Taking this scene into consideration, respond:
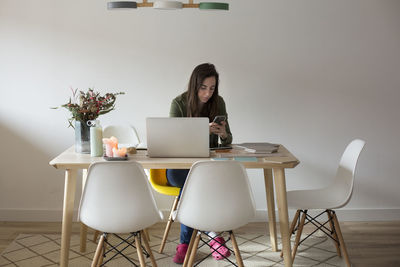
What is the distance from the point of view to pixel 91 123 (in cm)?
330

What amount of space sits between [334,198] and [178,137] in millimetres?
1066

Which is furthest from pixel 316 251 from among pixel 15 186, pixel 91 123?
pixel 15 186

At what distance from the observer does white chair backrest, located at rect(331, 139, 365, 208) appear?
3.35 meters

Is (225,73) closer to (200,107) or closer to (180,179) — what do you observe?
(200,107)

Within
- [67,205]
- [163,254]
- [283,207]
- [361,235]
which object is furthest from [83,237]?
[361,235]

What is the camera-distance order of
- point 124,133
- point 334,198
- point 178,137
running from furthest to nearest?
point 124,133
point 334,198
point 178,137

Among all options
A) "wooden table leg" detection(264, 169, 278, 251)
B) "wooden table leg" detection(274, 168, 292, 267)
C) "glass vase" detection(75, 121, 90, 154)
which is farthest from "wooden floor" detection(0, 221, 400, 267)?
"glass vase" detection(75, 121, 90, 154)

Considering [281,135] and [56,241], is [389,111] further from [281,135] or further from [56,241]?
[56,241]

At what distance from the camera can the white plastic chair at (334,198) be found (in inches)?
131

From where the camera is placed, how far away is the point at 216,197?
276 cm

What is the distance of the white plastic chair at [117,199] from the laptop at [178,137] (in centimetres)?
42

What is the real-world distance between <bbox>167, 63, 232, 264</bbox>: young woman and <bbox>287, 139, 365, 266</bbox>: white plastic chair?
1.80 feet

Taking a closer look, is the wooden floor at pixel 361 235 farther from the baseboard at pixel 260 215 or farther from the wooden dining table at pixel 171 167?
the wooden dining table at pixel 171 167

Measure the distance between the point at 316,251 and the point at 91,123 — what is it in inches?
67.8
